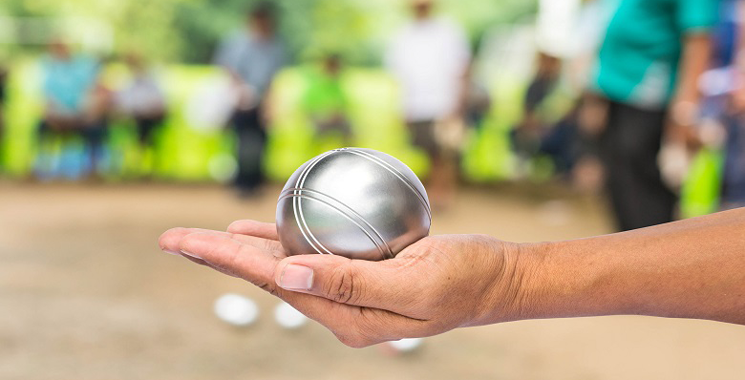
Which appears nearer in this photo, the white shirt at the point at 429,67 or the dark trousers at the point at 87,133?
the white shirt at the point at 429,67

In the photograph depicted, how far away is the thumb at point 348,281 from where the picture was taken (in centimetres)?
200

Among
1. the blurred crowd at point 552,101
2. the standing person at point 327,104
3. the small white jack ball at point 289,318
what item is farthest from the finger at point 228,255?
the standing person at point 327,104

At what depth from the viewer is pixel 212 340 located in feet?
15.5

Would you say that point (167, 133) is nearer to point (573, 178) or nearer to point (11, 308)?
point (573, 178)

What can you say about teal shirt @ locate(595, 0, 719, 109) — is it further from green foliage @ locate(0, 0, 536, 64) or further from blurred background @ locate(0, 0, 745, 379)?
green foliage @ locate(0, 0, 536, 64)

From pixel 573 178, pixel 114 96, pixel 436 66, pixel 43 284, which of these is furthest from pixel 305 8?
pixel 43 284

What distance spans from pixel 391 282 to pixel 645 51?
14.6 feet

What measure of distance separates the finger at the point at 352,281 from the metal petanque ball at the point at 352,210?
231mm

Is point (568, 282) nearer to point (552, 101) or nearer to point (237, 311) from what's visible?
point (237, 311)

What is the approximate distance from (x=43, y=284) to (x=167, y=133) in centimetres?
773

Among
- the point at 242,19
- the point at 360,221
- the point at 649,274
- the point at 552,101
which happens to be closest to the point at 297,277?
the point at 360,221

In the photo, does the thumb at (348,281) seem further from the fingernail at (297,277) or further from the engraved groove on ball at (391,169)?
the engraved groove on ball at (391,169)

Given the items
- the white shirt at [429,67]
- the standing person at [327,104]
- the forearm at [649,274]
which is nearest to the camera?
the forearm at [649,274]

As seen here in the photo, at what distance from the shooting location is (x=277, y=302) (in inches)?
221
